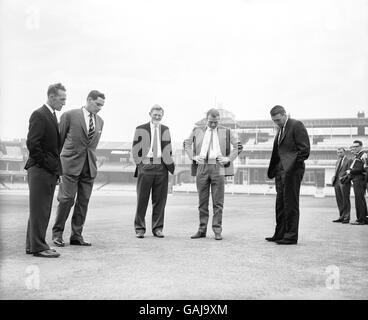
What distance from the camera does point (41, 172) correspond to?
437 cm

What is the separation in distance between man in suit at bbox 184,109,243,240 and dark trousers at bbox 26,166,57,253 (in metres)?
2.33

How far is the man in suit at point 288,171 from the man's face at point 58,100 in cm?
297

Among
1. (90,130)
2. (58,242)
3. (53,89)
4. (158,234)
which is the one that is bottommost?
(158,234)

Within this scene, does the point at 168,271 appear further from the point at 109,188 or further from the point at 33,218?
the point at 109,188

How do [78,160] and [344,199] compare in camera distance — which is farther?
[344,199]

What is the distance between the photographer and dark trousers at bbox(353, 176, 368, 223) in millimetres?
9320

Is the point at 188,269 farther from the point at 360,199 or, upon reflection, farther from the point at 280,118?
the point at 360,199

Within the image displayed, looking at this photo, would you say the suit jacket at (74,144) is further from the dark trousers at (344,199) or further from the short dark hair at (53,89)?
the dark trousers at (344,199)

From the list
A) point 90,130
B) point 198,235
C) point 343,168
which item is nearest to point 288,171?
point 198,235

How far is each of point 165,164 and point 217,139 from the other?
91 centimetres

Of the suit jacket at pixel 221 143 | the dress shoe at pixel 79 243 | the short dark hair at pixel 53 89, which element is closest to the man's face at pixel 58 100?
the short dark hair at pixel 53 89

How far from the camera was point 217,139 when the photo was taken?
6.28m

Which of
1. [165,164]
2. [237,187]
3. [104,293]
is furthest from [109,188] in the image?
[104,293]

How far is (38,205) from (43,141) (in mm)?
706
